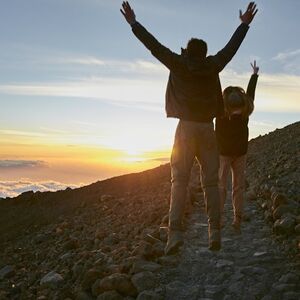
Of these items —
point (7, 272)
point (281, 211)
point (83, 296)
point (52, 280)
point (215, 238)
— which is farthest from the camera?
point (7, 272)

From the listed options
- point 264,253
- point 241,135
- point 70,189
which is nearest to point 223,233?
point 264,253

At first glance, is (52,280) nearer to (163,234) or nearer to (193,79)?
(163,234)

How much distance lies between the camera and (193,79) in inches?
261

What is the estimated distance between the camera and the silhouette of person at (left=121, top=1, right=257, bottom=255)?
21.4 feet

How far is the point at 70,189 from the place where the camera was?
1877 centimetres

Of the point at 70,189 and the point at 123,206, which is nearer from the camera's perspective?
the point at 123,206

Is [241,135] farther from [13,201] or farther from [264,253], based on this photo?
[13,201]

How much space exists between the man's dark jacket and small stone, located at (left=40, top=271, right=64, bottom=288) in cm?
347

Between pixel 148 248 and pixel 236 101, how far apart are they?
2821mm

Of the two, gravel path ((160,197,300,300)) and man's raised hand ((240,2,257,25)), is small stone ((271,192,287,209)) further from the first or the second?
man's raised hand ((240,2,257,25))

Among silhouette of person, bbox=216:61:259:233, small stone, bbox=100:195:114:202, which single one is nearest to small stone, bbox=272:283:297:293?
silhouette of person, bbox=216:61:259:233

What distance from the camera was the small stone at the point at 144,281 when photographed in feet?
21.5

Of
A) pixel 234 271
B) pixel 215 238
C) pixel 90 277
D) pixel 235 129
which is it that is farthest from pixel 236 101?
pixel 90 277

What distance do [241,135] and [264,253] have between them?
199cm
